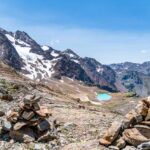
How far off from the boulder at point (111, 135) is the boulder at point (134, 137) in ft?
1.86

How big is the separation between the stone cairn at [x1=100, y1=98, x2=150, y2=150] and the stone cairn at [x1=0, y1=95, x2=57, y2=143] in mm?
4277

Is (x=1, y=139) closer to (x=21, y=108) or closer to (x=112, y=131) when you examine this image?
(x=21, y=108)

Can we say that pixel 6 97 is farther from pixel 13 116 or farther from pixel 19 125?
pixel 19 125

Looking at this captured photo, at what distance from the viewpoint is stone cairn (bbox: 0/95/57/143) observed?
26703 mm

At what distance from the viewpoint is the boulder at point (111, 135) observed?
79.2ft

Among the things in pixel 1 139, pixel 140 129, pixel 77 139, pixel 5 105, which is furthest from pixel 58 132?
pixel 5 105

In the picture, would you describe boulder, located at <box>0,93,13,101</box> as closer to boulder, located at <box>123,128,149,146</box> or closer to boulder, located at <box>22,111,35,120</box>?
boulder, located at <box>22,111,35,120</box>

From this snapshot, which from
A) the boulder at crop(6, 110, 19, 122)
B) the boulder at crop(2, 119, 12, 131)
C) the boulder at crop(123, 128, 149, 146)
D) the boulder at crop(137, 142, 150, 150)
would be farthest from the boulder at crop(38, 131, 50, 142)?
the boulder at crop(137, 142, 150, 150)

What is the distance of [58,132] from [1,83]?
62.3 ft

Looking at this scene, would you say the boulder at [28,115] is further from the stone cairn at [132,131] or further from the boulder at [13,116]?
the stone cairn at [132,131]

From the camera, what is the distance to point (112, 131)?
24297 millimetres

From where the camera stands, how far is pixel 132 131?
945 inches

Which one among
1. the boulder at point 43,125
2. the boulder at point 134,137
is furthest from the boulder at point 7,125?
the boulder at point 134,137

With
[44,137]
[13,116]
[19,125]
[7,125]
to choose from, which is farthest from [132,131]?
[7,125]
